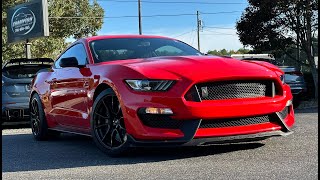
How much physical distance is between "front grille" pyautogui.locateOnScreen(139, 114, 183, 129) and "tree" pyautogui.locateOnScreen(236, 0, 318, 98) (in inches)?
416

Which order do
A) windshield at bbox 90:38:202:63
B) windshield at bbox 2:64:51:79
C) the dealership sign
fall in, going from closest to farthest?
windshield at bbox 90:38:202:63
windshield at bbox 2:64:51:79
the dealership sign

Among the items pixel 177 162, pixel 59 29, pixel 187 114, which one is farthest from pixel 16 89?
pixel 59 29

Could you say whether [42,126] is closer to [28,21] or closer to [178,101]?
[178,101]

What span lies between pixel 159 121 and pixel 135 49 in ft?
4.96

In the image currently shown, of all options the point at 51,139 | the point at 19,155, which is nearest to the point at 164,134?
the point at 19,155

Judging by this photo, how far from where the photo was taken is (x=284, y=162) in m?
4.33

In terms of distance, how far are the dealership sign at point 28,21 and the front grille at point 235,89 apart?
14.6 metres

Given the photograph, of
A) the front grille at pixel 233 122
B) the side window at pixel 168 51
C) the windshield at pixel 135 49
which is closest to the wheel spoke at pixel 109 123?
the windshield at pixel 135 49

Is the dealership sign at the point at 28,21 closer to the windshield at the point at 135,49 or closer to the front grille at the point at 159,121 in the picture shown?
the windshield at the point at 135,49

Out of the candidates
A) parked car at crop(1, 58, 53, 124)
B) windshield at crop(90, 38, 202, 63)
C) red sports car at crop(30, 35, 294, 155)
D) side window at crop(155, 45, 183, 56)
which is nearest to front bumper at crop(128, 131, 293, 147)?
red sports car at crop(30, 35, 294, 155)

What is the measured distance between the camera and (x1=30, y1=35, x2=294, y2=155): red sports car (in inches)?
173

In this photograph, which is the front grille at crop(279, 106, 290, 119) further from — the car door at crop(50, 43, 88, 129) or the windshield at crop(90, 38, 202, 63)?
the car door at crop(50, 43, 88, 129)

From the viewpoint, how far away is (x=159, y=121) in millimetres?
4457

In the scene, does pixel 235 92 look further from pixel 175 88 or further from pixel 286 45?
pixel 286 45
